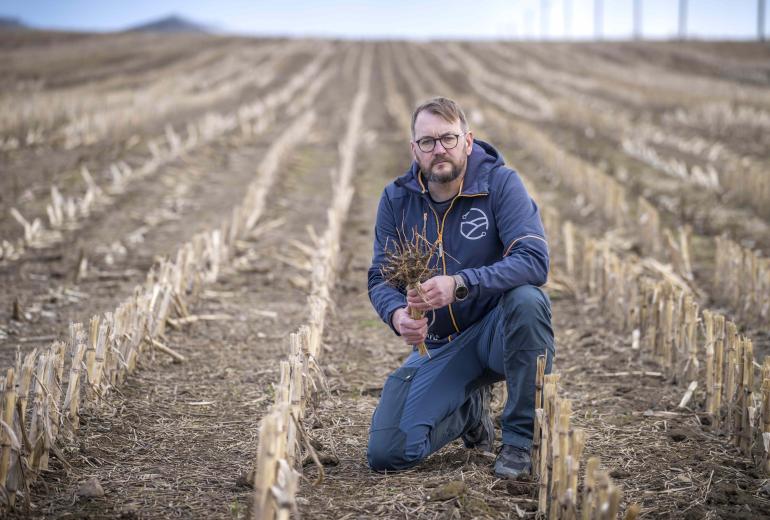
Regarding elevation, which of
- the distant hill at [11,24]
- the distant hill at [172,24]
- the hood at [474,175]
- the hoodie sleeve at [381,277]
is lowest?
the hoodie sleeve at [381,277]

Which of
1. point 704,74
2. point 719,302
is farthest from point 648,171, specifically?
point 704,74

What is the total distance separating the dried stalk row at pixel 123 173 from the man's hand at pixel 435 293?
6497mm

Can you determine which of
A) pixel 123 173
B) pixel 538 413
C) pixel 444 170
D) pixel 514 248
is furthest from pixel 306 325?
pixel 123 173

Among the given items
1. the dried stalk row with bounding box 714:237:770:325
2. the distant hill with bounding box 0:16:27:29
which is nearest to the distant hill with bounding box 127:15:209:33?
the distant hill with bounding box 0:16:27:29

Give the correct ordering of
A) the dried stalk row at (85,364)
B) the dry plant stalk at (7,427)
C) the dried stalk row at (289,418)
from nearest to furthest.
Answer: the dried stalk row at (289,418) → the dry plant stalk at (7,427) → the dried stalk row at (85,364)

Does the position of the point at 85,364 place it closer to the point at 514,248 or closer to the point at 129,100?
the point at 514,248

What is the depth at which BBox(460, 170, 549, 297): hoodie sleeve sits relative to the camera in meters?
4.32

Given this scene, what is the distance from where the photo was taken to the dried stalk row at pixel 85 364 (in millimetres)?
3955

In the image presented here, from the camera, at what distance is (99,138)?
A: 1759 centimetres

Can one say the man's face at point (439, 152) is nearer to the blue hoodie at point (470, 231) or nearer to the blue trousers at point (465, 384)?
the blue hoodie at point (470, 231)

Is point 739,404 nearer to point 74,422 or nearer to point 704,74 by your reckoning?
point 74,422

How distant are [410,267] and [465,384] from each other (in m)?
0.77

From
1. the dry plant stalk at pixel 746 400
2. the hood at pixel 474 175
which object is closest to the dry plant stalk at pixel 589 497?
the dry plant stalk at pixel 746 400

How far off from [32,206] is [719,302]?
8.60m
